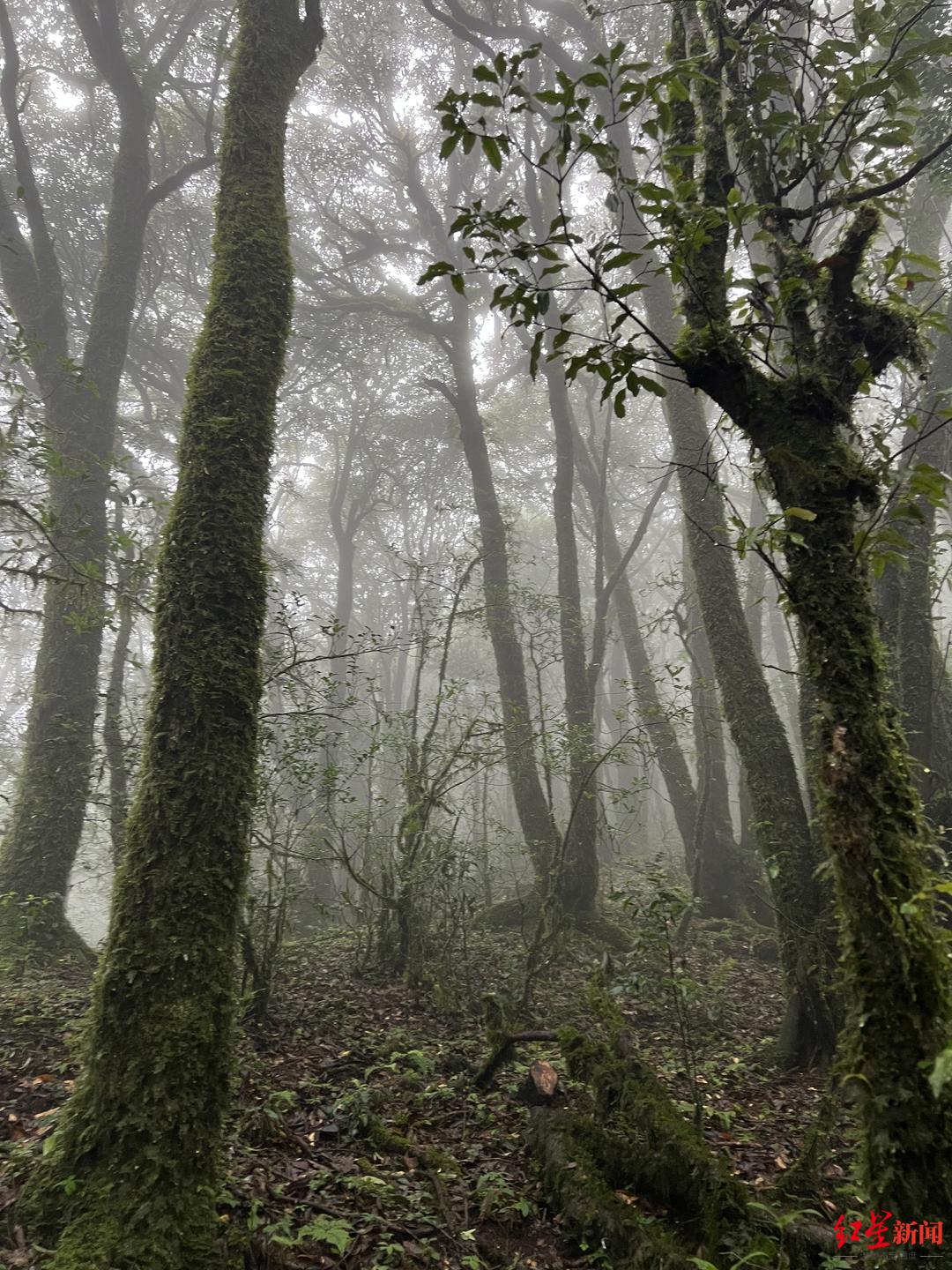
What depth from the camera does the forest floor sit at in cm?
297

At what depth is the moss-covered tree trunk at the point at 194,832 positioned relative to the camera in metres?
2.65

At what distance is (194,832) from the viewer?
10.9 feet

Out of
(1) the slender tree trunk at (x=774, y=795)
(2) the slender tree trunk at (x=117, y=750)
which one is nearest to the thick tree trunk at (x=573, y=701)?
(1) the slender tree trunk at (x=774, y=795)

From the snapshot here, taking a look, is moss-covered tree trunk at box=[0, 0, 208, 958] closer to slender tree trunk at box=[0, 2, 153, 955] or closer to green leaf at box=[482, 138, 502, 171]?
slender tree trunk at box=[0, 2, 153, 955]

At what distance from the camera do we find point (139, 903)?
318 cm

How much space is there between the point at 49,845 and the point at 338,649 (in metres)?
14.1

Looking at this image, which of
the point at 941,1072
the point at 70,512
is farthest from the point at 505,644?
the point at 941,1072

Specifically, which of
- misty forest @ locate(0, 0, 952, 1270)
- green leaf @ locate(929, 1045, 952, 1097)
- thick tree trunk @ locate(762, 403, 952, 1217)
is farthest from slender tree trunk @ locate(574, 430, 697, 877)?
green leaf @ locate(929, 1045, 952, 1097)

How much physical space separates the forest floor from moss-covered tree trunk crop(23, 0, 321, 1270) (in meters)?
0.27

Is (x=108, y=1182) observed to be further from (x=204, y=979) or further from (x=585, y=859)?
(x=585, y=859)

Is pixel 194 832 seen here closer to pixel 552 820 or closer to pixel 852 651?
pixel 852 651

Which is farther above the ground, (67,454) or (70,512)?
(67,454)

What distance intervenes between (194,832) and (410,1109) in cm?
230

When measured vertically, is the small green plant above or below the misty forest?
below
